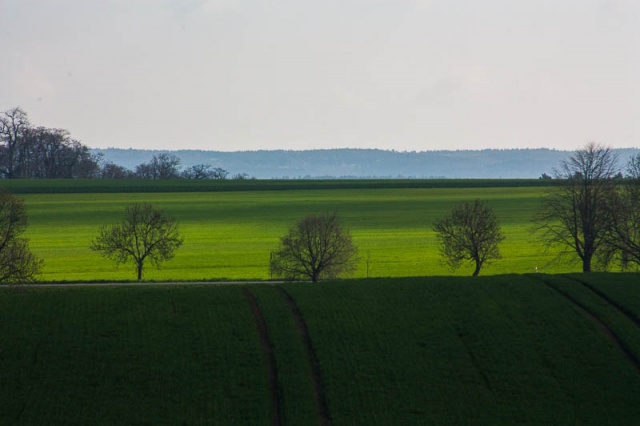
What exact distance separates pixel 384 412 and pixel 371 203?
93.0 m

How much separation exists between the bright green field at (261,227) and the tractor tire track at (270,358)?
21.9 meters

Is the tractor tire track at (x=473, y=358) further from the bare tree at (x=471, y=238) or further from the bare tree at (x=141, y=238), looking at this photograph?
the bare tree at (x=141, y=238)

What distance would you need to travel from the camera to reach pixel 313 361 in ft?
129

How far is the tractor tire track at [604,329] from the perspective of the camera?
40.0 metres

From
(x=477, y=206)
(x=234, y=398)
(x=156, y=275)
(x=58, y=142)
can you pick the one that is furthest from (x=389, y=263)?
(x=58, y=142)

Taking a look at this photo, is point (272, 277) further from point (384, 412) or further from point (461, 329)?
point (384, 412)

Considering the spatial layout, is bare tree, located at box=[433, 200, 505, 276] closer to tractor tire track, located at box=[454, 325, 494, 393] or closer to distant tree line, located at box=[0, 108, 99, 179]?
tractor tire track, located at box=[454, 325, 494, 393]

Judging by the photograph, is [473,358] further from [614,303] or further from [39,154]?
[39,154]

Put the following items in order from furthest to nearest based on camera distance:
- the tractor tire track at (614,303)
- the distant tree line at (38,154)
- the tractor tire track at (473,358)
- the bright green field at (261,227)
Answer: the distant tree line at (38,154) → the bright green field at (261,227) → the tractor tire track at (614,303) → the tractor tire track at (473,358)

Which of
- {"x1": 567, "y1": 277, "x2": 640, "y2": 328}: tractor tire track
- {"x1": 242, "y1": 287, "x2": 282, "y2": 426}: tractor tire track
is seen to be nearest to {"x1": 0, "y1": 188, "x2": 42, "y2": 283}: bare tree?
{"x1": 242, "y1": 287, "x2": 282, "y2": 426}: tractor tire track

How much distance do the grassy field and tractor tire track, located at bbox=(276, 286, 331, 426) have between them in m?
0.10

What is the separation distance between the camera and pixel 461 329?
42.4 metres

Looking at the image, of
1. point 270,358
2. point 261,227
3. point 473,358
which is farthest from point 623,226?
point 261,227

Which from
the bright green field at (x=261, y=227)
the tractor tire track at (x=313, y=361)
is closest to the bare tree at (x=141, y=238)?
the bright green field at (x=261, y=227)
